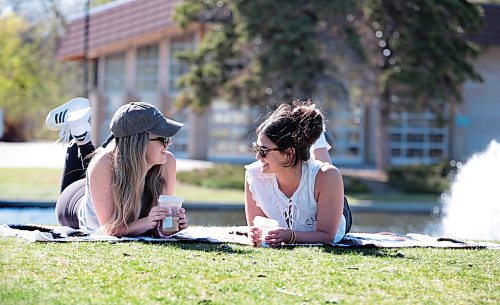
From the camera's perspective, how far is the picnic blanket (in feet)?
20.5

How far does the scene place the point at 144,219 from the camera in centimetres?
625

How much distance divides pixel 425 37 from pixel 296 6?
364cm

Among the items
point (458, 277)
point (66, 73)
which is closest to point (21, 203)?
point (458, 277)

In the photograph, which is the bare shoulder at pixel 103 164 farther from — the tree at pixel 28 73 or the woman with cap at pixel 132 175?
the tree at pixel 28 73

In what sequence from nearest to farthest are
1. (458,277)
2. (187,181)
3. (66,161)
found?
A: (458,277) < (66,161) < (187,181)

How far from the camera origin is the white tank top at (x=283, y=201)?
629cm

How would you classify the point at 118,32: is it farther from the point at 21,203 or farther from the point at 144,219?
the point at 144,219

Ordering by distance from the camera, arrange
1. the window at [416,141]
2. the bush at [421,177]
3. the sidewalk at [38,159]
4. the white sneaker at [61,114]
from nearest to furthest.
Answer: the white sneaker at [61,114] → the bush at [421,177] → the sidewalk at [38,159] → the window at [416,141]

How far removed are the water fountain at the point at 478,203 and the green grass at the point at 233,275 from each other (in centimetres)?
640

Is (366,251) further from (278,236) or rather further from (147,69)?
(147,69)

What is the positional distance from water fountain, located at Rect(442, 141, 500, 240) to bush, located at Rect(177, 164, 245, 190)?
7.48 meters

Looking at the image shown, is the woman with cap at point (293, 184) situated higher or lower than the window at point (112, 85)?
lower

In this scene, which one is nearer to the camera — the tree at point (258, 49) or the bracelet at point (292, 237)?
the bracelet at point (292, 237)

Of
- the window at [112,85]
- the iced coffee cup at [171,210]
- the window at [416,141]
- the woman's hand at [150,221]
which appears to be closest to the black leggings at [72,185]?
the woman's hand at [150,221]
